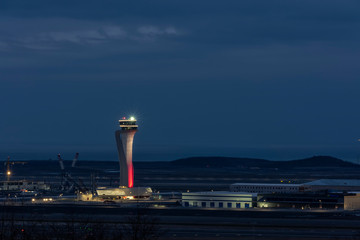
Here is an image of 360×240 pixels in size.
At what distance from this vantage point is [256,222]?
374 feet

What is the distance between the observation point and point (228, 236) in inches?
3745

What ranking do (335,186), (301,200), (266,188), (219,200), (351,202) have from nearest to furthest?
(351,202) → (301,200) → (219,200) → (335,186) → (266,188)

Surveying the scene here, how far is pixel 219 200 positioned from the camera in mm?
152000

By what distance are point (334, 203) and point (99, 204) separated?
1576 inches

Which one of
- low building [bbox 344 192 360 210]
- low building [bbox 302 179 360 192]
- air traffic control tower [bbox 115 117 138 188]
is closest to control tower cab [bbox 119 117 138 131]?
air traffic control tower [bbox 115 117 138 188]

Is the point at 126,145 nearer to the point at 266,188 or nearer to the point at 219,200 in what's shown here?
the point at 219,200

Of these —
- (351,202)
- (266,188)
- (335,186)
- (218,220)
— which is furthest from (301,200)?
(218,220)

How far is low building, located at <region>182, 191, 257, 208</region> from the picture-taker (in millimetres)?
151000

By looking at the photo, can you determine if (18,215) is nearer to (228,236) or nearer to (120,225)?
(120,225)

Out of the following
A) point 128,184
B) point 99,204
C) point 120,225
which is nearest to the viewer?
point 120,225

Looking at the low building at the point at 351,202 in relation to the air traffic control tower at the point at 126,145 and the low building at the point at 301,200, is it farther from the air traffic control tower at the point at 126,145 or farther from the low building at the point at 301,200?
the air traffic control tower at the point at 126,145

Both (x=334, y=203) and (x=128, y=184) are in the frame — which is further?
(x=128, y=184)

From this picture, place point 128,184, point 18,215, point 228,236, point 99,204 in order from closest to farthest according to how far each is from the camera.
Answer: point 228,236 → point 18,215 → point 99,204 → point 128,184

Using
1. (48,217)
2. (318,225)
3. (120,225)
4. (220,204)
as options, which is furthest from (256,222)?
(220,204)
